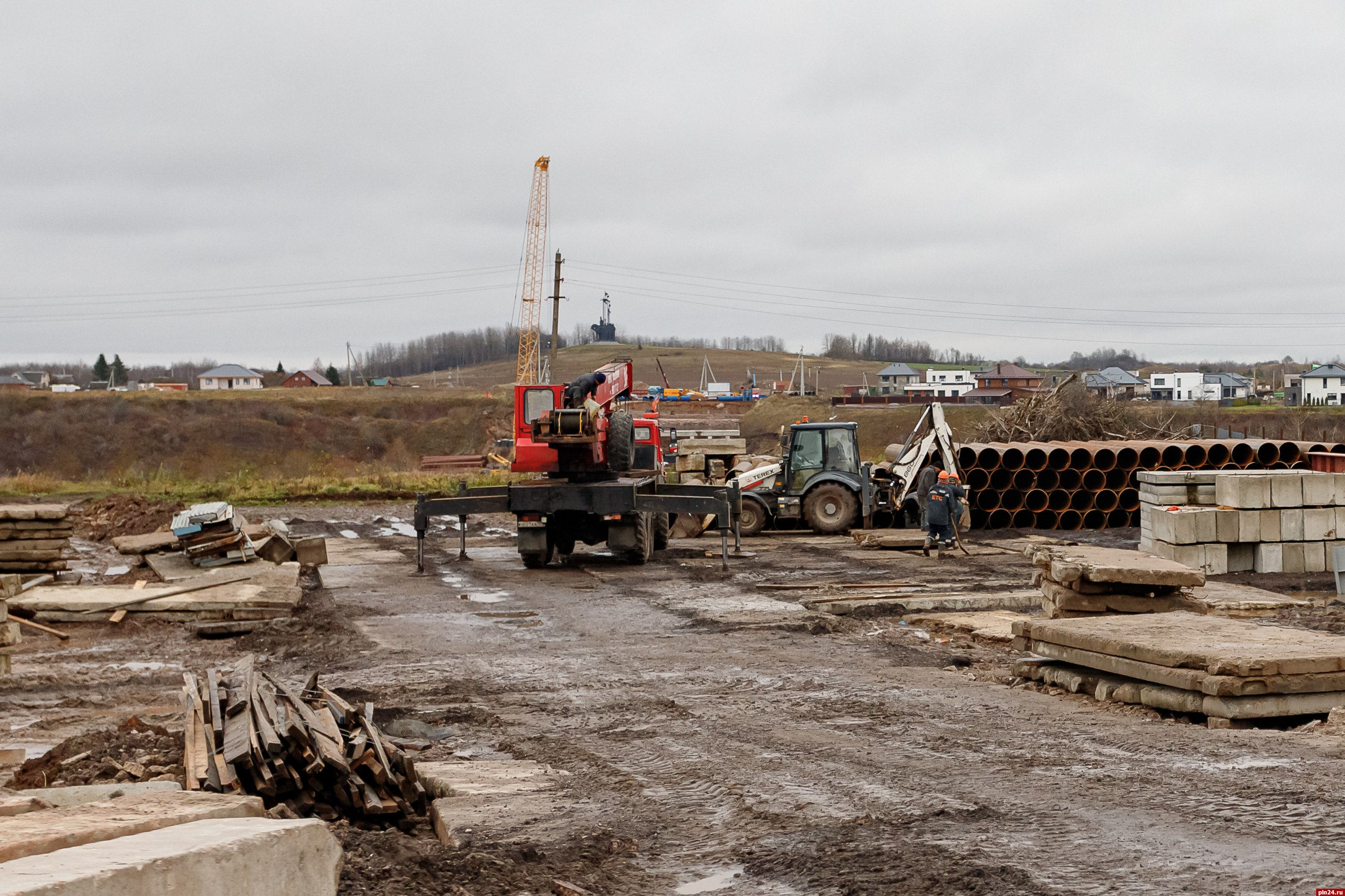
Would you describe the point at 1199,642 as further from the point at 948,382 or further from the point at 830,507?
the point at 948,382

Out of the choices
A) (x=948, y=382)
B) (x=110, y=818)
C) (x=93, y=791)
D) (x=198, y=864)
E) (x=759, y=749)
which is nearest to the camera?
(x=198, y=864)

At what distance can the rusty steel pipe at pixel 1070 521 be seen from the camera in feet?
82.6

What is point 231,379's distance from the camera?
4892 inches

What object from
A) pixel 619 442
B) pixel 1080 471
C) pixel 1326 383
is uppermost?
pixel 1326 383

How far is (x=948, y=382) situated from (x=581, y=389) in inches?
4469

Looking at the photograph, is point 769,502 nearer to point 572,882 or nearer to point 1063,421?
point 1063,421

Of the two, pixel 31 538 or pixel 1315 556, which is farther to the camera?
pixel 1315 556

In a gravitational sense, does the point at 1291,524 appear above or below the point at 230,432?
below

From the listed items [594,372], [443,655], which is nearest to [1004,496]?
[594,372]

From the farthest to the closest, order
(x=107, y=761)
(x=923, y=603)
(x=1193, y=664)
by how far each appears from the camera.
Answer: (x=923, y=603)
(x=1193, y=664)
(x=107, y=761)

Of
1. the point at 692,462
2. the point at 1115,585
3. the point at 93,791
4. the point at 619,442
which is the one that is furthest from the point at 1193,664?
the point at 692,462

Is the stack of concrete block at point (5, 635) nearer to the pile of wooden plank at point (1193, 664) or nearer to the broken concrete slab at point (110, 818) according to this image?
the broken concrete slab at point (110, 818)

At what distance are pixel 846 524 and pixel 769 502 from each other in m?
1.65

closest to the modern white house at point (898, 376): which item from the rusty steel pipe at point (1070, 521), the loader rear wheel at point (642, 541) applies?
the rusty steel pipe at point (1070, 521)
